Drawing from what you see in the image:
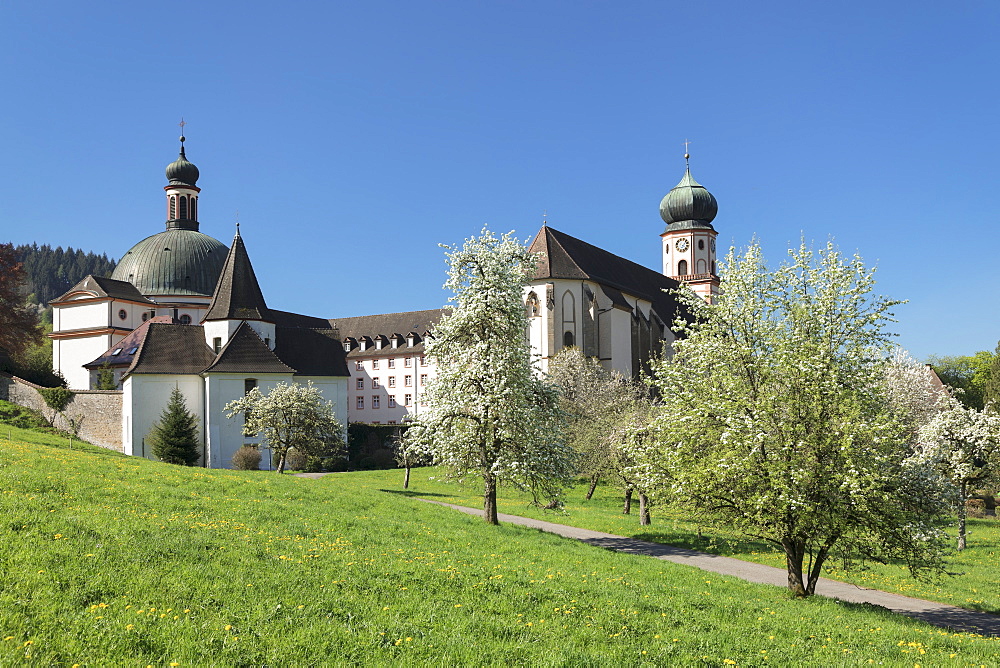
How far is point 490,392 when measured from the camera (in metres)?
22.0

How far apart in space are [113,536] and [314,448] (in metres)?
30.7

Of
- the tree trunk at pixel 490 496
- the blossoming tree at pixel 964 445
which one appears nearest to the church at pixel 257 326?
the blossoming tree at pixel 964 445

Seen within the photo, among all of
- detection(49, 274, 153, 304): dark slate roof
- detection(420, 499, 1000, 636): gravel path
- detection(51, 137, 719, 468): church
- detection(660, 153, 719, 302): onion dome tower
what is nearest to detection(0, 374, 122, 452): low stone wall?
detection(51, 137, 719, 468): church

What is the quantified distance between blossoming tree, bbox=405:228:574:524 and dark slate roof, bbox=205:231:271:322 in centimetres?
3370

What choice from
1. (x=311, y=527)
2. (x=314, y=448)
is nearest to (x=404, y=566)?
(x=311, y=527)

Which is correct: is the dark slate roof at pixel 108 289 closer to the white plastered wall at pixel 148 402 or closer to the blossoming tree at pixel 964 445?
the white plastered wall at pixel 148 402

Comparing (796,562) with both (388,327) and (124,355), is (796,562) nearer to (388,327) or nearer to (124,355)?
(124,355)

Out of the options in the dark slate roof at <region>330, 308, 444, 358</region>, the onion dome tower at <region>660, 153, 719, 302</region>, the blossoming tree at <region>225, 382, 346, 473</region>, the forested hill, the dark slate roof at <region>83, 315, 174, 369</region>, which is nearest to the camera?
the blossoming tree at <region>225, 382, 346, 473</region>

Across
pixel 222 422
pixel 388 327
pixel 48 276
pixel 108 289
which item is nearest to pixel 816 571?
pixel 222 422

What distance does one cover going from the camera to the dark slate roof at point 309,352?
57.8 metres

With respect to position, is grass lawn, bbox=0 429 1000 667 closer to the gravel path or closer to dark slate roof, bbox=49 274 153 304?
the gravel path

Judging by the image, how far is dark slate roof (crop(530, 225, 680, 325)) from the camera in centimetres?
6462

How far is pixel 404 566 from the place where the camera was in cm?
1219

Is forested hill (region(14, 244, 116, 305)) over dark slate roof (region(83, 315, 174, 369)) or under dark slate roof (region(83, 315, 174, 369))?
over
